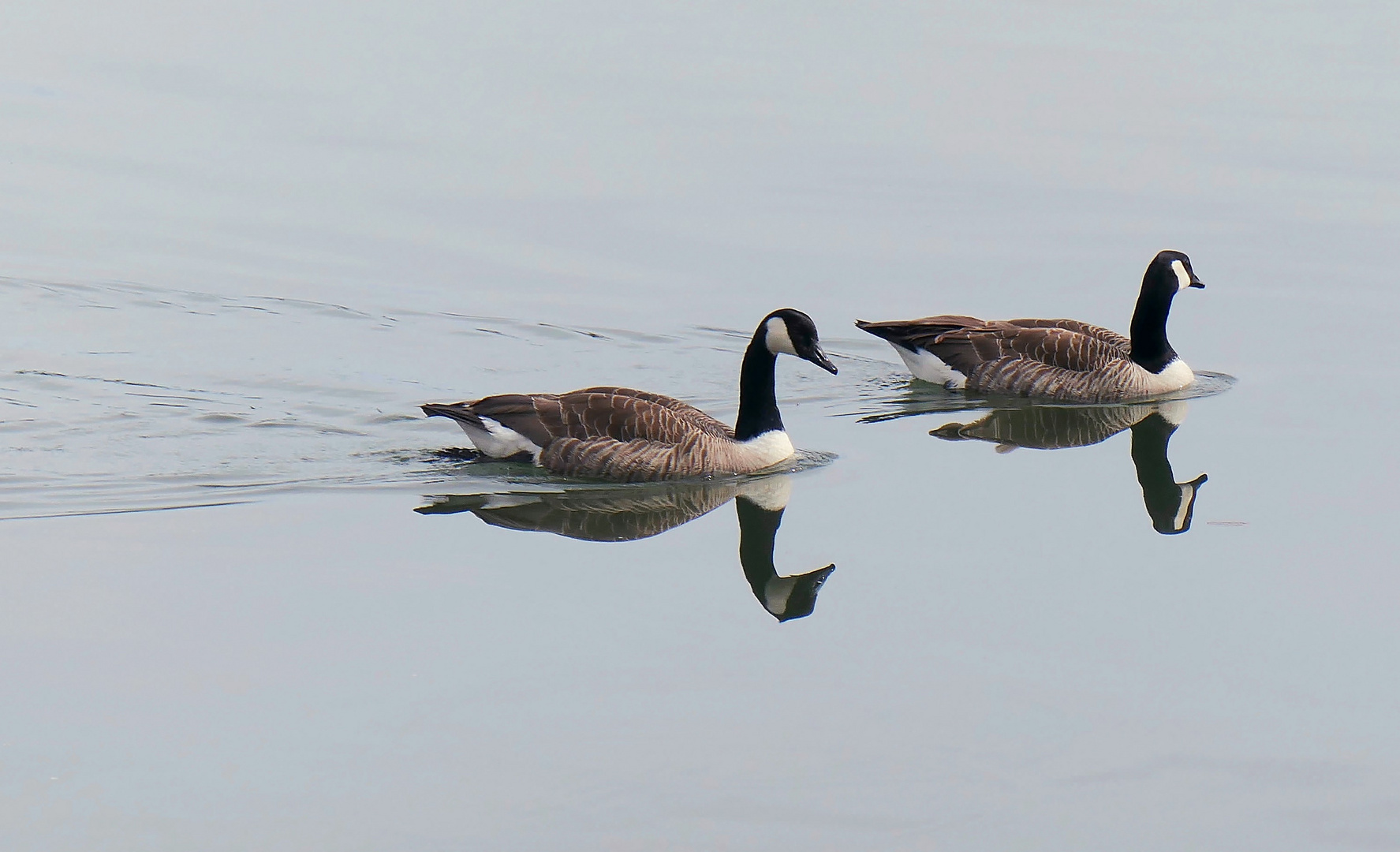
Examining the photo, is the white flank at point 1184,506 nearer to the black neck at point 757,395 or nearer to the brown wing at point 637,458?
the black neck at point 757,395

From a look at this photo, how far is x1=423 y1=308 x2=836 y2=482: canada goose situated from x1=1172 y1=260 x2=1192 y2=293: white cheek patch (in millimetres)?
5008

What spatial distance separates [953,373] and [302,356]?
628cm

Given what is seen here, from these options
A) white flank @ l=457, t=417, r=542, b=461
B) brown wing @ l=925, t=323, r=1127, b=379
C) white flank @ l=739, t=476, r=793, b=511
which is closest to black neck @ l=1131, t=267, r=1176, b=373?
brown wing @ l=925, t=323, r=1127, b=379

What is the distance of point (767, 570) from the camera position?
11.0 meters

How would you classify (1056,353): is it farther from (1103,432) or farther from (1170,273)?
(1170,273)

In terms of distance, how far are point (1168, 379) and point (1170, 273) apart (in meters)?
1.06

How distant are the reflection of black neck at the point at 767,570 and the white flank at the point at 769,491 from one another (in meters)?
0.08

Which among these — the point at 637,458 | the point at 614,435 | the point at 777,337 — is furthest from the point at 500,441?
the point at 777,337

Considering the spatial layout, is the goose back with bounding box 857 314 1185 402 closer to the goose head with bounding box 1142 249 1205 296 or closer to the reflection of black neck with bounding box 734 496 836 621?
the goose head with bounding box 1142 249 1205 296

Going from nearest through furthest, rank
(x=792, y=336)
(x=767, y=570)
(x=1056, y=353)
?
(x=767, y=570)
(x=792, y=336)
(x=1056, y=353)

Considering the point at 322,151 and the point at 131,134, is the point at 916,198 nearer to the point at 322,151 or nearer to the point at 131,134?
the point at 322,151

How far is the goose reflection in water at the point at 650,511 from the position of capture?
11.2 m

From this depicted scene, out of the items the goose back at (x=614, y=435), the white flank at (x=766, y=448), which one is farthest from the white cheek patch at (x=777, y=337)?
the goose back at (x=614, y=435)

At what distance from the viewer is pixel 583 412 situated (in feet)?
42.9
